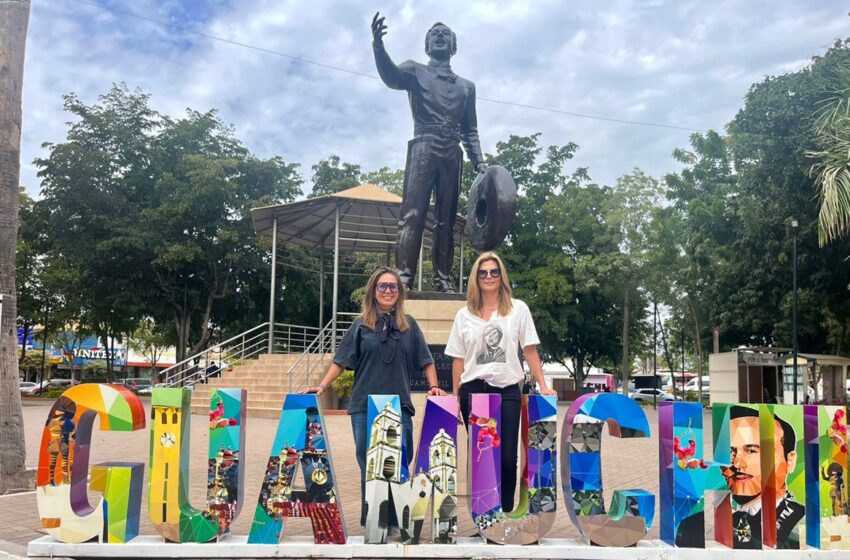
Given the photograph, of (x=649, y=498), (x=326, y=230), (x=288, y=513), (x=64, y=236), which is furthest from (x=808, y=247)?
(x=64, y=236)

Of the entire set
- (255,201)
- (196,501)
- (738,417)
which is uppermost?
(255,201)

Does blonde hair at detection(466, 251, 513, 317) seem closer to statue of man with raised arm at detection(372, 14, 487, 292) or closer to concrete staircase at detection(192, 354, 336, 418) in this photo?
statue of man with raised arm at detection(372, 14, 487, 292)

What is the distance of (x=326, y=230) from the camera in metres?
20.3

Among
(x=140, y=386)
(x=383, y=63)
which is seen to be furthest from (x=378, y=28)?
(x=140, y=386)

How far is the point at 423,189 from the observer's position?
7324mm

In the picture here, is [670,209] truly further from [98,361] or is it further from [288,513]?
[98,361]

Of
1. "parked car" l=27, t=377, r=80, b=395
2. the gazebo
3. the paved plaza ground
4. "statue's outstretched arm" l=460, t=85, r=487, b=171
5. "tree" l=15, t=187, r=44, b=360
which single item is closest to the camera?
the paved plaza ground

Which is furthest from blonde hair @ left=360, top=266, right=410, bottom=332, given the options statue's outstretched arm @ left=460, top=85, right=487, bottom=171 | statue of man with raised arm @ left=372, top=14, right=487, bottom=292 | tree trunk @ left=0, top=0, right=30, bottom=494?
tree trunk @ left=0, top=0, right=30, bottom=494

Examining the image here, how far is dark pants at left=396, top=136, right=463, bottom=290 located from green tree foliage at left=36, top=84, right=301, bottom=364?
60.8 feet

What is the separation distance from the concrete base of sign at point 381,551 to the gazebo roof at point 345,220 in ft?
37.9

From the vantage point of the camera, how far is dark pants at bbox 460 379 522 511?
4.59 metres

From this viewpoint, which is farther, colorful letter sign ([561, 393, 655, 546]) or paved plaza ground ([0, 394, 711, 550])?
paved plaza ground ([0, 394, 711, 550])

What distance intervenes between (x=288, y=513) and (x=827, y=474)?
3379 mm

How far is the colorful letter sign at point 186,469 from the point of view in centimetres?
434
